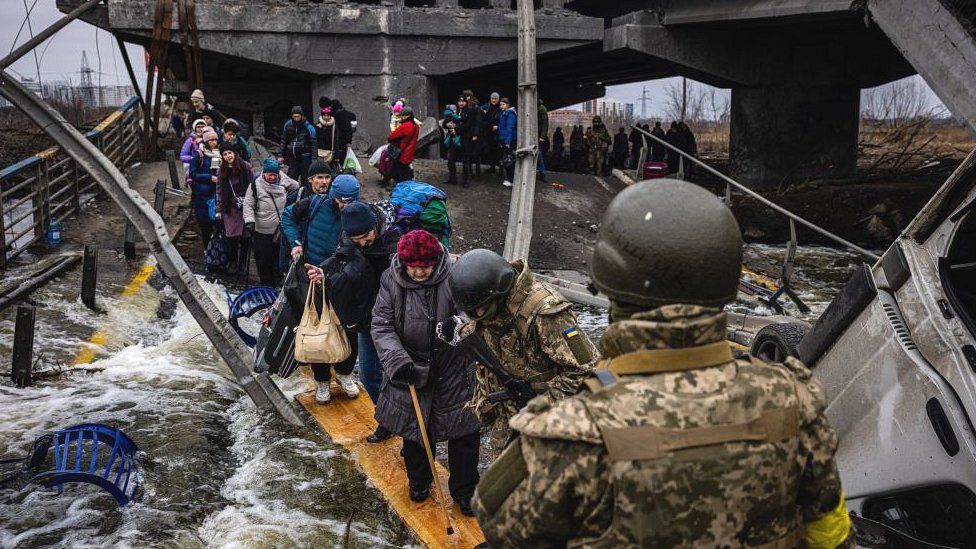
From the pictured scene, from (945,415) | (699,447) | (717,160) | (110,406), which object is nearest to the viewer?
(699,447)

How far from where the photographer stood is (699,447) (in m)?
1.64

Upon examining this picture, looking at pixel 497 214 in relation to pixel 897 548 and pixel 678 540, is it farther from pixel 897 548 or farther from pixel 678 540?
pixel 678 540

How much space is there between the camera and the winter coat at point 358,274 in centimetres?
520

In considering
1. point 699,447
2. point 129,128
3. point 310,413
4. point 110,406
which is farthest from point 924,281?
point 129,128

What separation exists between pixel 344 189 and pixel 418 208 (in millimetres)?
558

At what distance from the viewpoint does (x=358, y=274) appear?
5.19 meters

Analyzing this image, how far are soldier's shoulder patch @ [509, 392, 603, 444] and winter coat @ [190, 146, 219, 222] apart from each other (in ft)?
30.1

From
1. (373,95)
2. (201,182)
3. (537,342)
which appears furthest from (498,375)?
(373,95)

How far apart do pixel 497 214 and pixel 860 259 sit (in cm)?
666

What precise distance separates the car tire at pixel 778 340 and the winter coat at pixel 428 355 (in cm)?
185

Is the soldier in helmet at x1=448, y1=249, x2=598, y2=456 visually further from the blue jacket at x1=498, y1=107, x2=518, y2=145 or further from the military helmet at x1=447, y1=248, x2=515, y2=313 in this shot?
the blue jacket at x1=498, y1=107, x2=518, y2=145

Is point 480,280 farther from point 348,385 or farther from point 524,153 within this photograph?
point 524,153

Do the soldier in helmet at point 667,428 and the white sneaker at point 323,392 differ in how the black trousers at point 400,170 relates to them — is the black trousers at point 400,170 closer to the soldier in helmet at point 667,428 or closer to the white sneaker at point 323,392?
the white sneaker at point 323,392

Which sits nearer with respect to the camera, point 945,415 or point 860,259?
point 945,415
